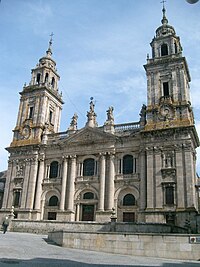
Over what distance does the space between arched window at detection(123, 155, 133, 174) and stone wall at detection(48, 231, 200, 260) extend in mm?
17138

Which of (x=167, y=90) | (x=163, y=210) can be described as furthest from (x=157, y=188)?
(x=167, y=90)

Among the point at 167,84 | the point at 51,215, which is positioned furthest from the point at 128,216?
the point at 167,84

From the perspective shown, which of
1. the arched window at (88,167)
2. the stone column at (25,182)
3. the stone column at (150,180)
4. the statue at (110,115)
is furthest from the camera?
the statue at (110,115)

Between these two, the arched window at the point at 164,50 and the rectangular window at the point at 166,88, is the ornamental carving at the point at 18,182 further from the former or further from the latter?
the arched window at the point at 164,50

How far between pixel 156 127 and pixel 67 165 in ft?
40.3

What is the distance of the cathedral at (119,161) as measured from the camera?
104 ft

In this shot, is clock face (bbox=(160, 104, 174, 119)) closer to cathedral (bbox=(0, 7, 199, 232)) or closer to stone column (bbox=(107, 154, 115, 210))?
cathedral (bbox=(0, 7, 199, 232))

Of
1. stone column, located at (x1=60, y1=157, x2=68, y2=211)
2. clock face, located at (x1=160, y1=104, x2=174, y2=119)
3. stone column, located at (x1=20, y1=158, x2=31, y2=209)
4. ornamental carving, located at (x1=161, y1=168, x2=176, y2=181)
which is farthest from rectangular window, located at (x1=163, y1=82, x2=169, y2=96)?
stone column, located at (x1=20, y1=158, x2=31, y2=209)

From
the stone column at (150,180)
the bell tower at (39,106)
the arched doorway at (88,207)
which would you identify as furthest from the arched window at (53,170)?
the stone column at (150,180)

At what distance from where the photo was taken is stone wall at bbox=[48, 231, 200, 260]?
15712 millimetres

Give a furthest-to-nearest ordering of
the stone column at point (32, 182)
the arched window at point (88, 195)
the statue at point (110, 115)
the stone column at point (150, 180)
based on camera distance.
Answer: the statue at point (110, 115)
the stone column at point (32, 182)
the arched window at point (88, 195)
the stone column at point (150, 180)

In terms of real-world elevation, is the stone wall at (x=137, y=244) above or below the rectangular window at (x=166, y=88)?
below

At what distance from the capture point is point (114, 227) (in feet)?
77.3

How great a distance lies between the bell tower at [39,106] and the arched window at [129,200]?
14.7 meters
